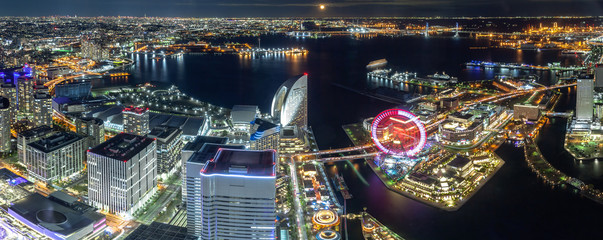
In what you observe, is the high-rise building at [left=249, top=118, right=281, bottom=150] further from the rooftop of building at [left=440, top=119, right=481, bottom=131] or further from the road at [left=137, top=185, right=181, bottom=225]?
the rooftop of building at [left=440, top=119, right=481, bottom=131]

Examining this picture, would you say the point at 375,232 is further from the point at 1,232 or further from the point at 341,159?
the point at 1,232

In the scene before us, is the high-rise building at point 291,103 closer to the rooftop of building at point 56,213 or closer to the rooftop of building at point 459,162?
the rooftop of building at point 459,162

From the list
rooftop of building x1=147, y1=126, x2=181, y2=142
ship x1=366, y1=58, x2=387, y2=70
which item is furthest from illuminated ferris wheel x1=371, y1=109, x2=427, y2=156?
ship x1=366, y1=58, x2=387, y2=70

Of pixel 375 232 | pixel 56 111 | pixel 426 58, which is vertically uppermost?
pixel 426 58

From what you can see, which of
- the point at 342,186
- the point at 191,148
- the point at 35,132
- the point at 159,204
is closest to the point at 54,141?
the point at 35,132

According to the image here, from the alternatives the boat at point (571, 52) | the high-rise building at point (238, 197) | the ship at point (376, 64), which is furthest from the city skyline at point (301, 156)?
the boat at point (571, 52)

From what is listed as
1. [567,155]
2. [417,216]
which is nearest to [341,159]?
[417,216]
